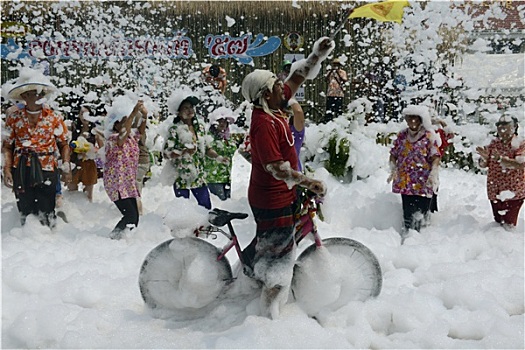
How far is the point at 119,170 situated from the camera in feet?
19.8

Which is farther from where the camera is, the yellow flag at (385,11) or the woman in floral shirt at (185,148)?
the woman in floral shirt at (185,148)

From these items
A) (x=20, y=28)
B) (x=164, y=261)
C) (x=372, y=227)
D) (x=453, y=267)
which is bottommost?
(x=372, y=227)

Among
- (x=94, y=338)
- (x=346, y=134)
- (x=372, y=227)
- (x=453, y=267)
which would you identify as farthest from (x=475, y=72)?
(x=94, y=338)

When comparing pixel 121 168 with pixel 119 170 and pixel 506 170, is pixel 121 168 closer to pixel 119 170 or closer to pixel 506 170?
pixel 119 170

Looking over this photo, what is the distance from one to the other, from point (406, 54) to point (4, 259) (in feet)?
32.9

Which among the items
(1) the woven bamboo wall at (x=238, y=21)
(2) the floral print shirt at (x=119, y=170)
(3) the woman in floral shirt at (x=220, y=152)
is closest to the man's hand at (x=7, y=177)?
(2) the floral print shirt at (x=119, y=170)

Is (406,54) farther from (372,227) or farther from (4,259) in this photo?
(4,259)

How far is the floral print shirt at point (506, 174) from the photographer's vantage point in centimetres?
578

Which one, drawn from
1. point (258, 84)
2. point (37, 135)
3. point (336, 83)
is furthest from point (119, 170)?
point (336, 83)

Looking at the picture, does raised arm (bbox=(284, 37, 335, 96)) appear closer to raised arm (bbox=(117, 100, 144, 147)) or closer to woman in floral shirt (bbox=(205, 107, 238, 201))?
raised arm (bbox=(117, 100, 144, 147))

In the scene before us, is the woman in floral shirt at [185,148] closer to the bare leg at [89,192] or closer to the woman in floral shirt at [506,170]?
the bare leg at [89,192]

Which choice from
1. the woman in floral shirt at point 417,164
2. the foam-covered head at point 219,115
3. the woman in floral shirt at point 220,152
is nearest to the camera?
the woman in floral shirt at point 417,164

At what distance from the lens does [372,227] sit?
6652mm

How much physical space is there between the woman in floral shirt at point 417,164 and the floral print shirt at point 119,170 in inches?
121
